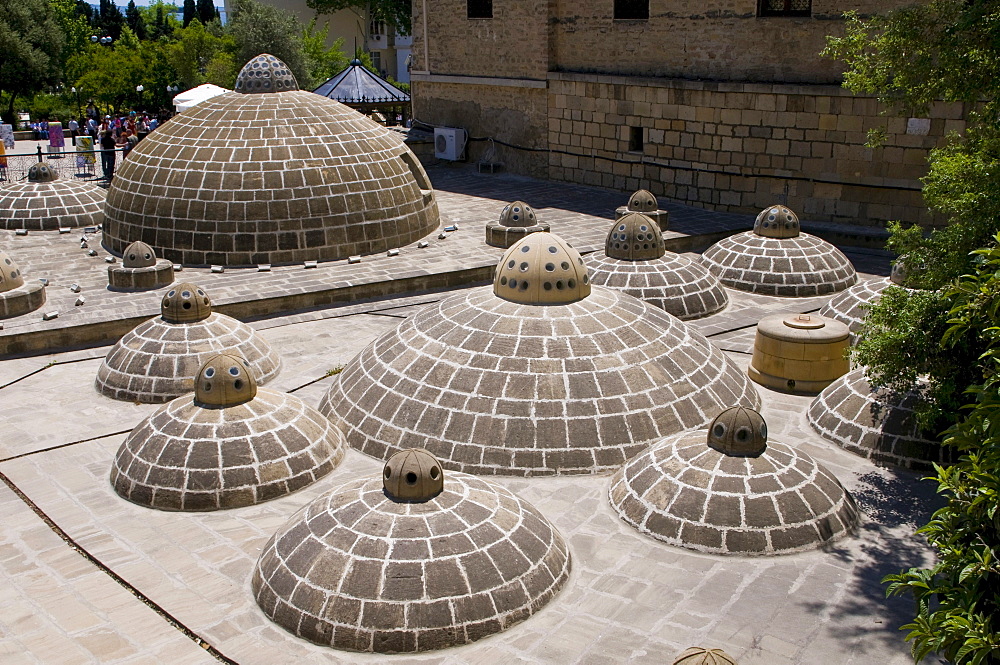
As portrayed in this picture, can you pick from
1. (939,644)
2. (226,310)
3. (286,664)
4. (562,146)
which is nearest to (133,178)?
(226,310)

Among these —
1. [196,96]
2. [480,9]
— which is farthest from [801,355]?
[196,96]

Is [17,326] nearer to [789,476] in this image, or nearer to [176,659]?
[176,659]

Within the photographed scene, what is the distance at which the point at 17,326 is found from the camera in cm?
1513

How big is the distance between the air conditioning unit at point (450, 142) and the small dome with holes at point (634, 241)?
14.2 metres

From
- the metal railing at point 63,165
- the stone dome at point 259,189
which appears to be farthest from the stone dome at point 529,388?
the metal railing at point 63,165

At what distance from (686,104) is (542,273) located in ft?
45.8

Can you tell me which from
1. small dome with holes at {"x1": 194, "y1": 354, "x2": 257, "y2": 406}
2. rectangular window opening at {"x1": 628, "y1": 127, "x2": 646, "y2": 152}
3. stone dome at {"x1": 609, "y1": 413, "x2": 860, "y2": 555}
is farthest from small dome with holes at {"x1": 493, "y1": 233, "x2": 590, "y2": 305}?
rectangular window opening at {"x1": 628, "y1": 127, "x2": 646, "y2": 152}

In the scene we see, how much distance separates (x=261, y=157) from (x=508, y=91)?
1136cm

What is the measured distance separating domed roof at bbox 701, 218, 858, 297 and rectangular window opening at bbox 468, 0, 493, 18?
1353cm

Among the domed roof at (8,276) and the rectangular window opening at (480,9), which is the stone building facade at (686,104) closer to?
the rectangular window opening at (480,9)

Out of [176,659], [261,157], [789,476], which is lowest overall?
[176,659]

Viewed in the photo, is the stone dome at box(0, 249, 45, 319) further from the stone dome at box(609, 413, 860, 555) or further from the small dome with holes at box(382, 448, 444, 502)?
the stone dome at box(609, 413, 860, 555)

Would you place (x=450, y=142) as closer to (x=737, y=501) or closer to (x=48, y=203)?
(x=48, y=203)

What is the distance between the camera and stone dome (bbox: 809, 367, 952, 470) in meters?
11.0
